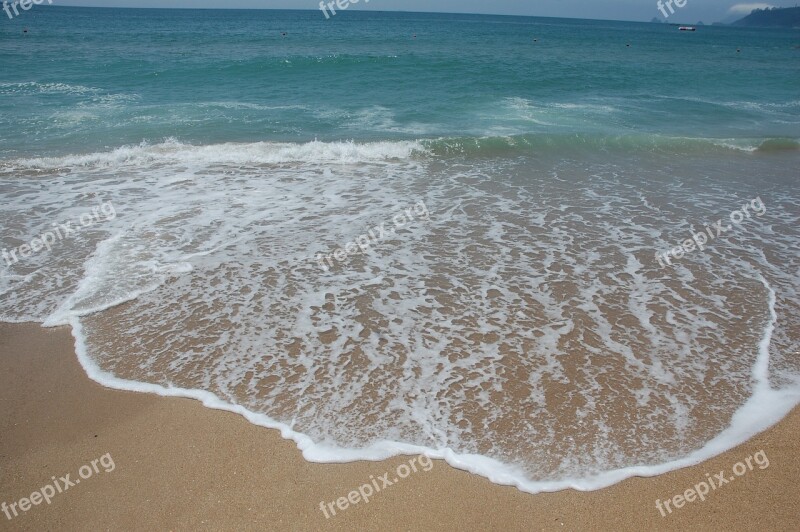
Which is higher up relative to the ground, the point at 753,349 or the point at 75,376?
the point at 75,376

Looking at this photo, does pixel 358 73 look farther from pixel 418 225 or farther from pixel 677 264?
pixel 677 264

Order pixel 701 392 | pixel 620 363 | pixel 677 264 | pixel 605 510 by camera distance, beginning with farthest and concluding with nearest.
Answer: pixel 677 264
pixel 620 363
pixel 701 392
pixel 605 510

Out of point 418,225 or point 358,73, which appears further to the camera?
point 358,73

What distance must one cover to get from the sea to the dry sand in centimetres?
16

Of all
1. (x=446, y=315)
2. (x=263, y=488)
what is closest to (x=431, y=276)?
(x=446, y=315)

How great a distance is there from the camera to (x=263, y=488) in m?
3.72

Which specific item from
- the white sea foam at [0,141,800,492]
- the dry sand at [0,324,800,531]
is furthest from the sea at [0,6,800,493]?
the dry sand at [0,324,800,531]

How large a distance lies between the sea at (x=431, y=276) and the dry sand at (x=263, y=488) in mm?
162

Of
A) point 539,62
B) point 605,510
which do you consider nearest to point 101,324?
point 605,510

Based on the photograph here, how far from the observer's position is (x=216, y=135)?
14953mm

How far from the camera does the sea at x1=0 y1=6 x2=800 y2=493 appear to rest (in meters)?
4.35

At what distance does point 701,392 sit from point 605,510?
6.01 ft

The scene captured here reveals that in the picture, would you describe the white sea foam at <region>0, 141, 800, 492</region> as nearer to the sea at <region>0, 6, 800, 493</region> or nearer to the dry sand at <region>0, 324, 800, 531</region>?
the sea at <region>0, 6, 800, 493</region>

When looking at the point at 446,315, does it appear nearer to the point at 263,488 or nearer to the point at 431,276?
the point at 431,276
